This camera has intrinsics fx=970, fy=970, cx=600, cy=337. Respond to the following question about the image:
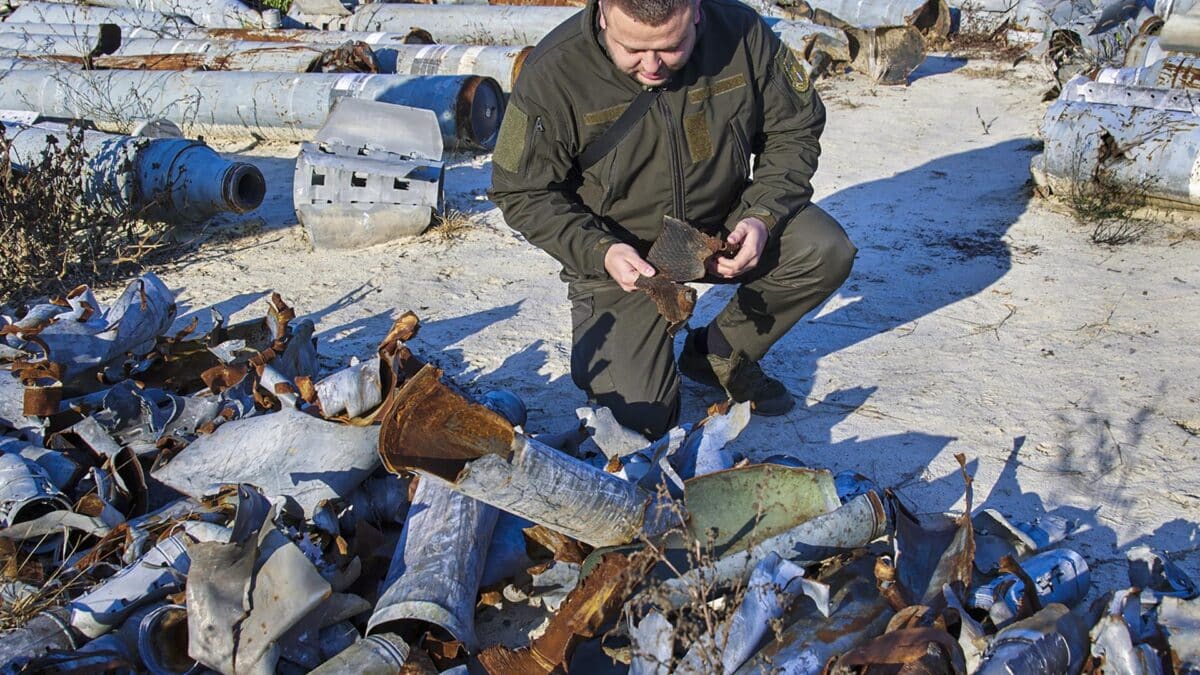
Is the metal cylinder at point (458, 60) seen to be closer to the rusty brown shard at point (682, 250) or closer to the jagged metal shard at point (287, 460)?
the rusty brown shard at point (682, 250)

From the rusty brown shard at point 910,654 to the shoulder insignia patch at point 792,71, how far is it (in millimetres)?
2013

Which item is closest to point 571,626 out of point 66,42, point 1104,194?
point 1104,194

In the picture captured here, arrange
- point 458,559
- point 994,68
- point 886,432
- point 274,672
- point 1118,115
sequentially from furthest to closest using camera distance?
point 994,68, point 1118,115, point 886,432, point 458,559, point 274,672

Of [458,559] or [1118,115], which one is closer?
[458,559]

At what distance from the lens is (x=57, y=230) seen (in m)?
4.92

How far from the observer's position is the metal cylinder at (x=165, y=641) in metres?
2.25

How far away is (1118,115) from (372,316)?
401 cm

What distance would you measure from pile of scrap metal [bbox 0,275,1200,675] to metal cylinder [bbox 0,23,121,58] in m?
6.29

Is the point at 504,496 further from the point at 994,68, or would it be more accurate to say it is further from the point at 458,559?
the point at 994,68

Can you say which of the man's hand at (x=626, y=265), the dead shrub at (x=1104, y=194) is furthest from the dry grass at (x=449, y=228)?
the dead shrub at (x=1104, y=194)

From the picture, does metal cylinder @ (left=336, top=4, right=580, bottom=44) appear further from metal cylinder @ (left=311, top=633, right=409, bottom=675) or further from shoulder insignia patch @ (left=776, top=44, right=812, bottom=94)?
metal cylinder @ (left=311, top=633, right=409, bottom=675)

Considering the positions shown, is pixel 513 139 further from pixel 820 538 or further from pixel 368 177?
pixel 368 177

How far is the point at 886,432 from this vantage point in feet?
11.2

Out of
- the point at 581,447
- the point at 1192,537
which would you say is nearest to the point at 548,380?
the point at 581,447
